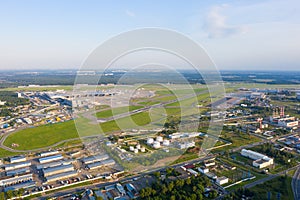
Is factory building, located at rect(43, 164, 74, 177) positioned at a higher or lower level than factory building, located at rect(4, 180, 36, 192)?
higher

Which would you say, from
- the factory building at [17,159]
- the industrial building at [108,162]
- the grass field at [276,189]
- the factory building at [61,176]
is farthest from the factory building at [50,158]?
the grass field at [276,189]

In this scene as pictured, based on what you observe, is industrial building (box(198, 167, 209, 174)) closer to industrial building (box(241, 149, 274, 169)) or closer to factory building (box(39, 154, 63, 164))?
industrial building (box(241, 149, 274, 169))

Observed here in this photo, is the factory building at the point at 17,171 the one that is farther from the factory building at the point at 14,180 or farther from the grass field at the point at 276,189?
the grass field at the point at 276,189

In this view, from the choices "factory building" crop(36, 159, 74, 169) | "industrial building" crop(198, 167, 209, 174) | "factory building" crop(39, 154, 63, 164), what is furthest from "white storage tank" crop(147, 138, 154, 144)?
"factory building" crop(39, 154, 63, 164)

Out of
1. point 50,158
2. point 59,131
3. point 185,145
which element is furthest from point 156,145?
point 59,131

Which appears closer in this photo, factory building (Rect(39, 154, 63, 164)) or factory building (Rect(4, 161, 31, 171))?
factory building (Rect(4, 161, 31, 171))

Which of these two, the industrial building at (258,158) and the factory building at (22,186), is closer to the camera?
the factory building at (22,186)

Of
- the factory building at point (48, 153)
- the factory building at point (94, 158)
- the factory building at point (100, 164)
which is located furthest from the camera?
the factory building at point (48, 153)
